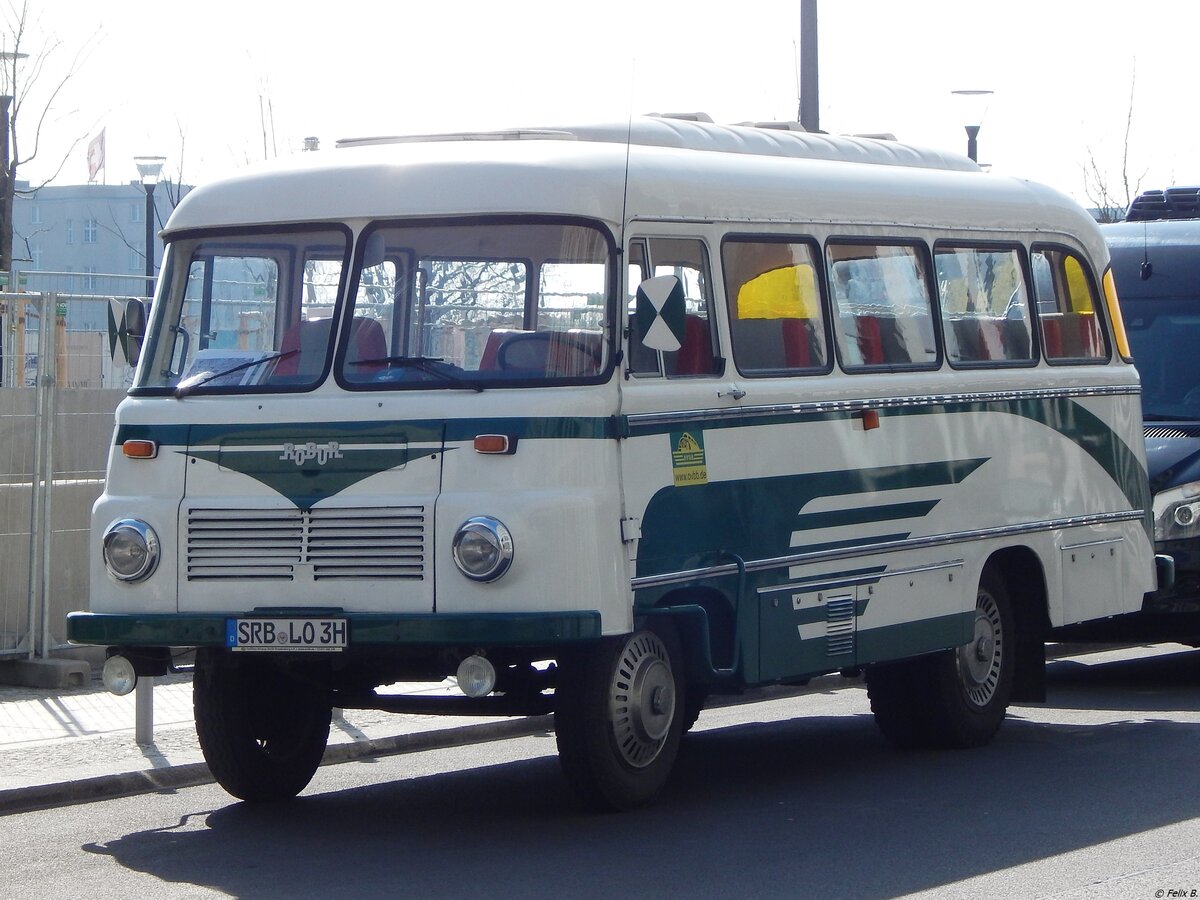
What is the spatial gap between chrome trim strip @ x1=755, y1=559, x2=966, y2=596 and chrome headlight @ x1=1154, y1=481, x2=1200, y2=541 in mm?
2921

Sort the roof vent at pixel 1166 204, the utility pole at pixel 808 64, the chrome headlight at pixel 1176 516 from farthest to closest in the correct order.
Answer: the utility pole at pixel 808 64, the roof vent at pixel 1166 204, the chrome headlight at pixel 1176 516

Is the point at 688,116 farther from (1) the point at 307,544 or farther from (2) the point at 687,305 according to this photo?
(1) the point at 307,544

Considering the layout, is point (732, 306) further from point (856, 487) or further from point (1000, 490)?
point (1000, 490)

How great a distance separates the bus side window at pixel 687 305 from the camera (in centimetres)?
887

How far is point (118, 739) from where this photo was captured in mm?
11125

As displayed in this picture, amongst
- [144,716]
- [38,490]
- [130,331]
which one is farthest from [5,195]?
[130,331]

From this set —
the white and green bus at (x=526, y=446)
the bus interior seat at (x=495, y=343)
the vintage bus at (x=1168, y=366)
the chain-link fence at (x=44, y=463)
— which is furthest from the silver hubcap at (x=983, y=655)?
the chain-link fence at (x=44, y=463)

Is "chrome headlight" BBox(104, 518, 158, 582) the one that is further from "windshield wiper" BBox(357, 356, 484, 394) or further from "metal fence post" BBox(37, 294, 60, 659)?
"metal fence post" BBox(37, 294, 60, 659)

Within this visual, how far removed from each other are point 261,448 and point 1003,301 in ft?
14.9

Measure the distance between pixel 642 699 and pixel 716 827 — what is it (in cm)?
63

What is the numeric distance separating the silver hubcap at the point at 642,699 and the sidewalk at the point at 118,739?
103 inches

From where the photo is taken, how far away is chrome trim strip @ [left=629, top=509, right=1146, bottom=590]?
8898 mm

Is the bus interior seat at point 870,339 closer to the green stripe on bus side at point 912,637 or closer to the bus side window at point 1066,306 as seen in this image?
the green stripe on bus side at point 912,637

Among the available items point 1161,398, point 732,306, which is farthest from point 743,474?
point 1161,398
